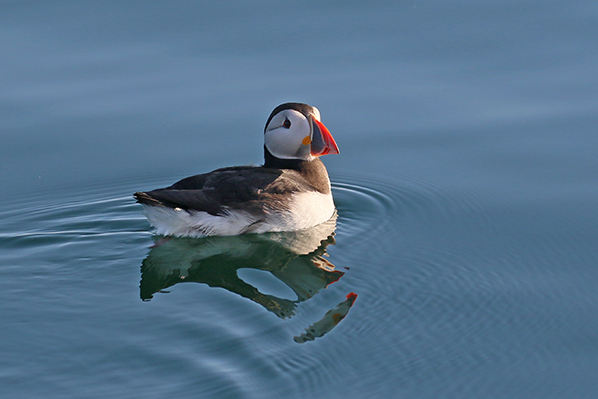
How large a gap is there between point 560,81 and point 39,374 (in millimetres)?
6555

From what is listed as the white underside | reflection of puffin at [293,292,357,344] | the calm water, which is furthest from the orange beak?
reflection of puffin at [293,292,357,344]

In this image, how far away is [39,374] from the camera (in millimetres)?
5004

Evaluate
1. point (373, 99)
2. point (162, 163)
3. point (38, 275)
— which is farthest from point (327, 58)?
point (38, 275)

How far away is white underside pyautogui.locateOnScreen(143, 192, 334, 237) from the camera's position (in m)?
6.94

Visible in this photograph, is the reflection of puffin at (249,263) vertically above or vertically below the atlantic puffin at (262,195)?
below

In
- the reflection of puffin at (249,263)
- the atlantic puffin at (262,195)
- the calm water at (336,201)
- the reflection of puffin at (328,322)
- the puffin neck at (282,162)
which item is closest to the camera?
the calm water at (336,201)

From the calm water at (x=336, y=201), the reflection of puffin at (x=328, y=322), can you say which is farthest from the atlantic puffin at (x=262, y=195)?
the reflection of puffin at (x=328, y=322)

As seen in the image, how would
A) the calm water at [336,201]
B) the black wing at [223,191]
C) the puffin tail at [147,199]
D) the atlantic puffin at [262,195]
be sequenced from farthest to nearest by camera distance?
the atlantic puffin at [262,195] < the black wing at [223,191] < the puffin tail at [147,199] < the calm water at [336,201]

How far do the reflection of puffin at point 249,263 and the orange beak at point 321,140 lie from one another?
0.62 metres

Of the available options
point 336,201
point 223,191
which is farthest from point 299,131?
point 223,191

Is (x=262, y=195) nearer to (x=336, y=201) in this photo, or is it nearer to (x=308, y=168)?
(x=308, y=168)

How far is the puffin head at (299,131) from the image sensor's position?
7547 millimetres

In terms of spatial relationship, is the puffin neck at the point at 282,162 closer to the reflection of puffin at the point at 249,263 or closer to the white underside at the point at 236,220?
the white underside at the point at 236,220

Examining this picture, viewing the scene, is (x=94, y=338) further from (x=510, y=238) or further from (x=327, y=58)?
(x=327, y=58)
